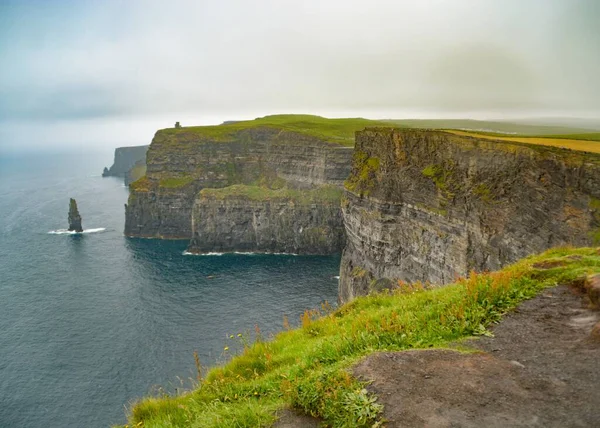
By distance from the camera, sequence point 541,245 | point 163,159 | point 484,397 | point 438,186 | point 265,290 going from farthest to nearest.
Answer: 1. point 163,159
2. point 265,290
3. point 438,186
4. point 541,245
5. point 484,397

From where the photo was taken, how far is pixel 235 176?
447ft

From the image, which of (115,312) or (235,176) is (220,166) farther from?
(115,312)

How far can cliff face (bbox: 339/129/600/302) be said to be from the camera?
3469cm

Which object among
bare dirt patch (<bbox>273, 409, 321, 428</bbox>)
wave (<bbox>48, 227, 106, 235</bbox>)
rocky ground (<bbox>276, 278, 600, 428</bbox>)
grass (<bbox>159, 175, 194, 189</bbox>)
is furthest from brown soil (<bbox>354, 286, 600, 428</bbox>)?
wave (<bbox>48, 227, 106, 235</bbox>)

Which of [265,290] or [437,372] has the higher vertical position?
[437,372]

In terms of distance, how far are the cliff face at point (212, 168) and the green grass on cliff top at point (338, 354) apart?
349ft

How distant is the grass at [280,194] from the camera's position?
115375mm

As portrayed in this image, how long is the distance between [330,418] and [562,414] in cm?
383

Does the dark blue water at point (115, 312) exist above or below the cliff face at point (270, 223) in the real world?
below

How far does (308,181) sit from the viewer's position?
124 m

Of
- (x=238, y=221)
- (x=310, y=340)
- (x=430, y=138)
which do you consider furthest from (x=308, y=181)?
(x=310, y=340)

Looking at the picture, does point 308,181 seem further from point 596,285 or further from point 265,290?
point 596,285

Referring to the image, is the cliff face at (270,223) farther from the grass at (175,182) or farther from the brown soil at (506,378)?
the brown soil at (506,378)

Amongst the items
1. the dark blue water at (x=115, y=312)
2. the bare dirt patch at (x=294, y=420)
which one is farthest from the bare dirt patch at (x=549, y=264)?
the dark blue water at (x=115, y=312)
